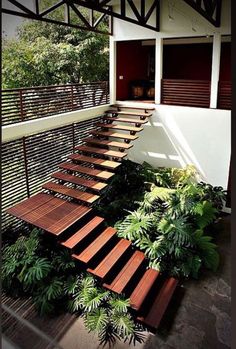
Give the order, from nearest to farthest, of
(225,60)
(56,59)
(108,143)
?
(108,143) < (225,60) < (56,59)

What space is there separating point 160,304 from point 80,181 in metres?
3.09

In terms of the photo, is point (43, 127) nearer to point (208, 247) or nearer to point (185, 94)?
point (185, 94)

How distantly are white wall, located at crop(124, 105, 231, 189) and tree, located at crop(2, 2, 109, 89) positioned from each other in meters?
4.43

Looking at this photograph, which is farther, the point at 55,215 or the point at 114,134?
the point at 114,134

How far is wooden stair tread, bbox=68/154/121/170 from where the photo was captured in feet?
22.7

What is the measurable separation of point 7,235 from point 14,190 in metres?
0.91

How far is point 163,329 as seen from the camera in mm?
4340

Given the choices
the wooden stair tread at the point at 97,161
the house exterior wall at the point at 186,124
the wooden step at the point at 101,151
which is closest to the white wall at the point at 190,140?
the house exterior wall at the point at 186,124

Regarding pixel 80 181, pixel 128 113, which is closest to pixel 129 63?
pixel 128 113

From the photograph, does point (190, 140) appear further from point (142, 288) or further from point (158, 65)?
point (142, 288)

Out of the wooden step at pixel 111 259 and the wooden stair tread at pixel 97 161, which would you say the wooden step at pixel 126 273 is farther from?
the wooden stair tread at pixel 97 161

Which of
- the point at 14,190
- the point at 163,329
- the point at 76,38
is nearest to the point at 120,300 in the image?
the point at 163,329

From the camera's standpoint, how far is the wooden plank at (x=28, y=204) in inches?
228

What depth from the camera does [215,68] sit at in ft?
23.3
